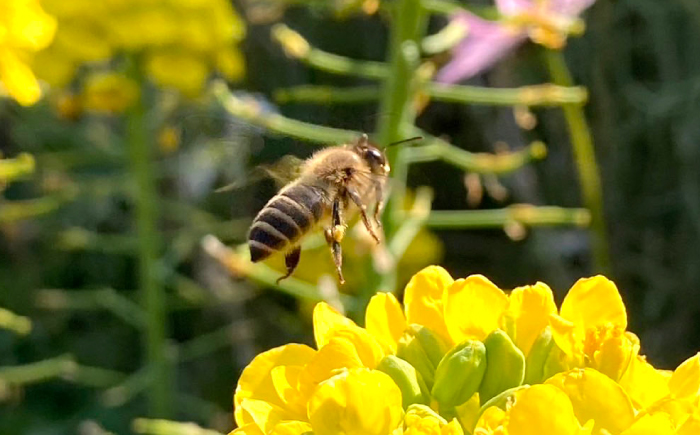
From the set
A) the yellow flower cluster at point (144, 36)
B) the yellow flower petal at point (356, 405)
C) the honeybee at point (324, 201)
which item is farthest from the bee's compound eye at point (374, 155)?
the yellow flower cluster at point (144, 36)

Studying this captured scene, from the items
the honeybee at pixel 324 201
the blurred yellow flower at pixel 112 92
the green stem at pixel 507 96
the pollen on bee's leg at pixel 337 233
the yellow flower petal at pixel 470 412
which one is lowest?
the yellow flower petal at pixel 470 412

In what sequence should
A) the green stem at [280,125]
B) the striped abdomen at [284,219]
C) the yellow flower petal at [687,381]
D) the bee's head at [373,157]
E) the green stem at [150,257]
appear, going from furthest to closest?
the green stem at [150,257], the green stem at [280,125], the bee's head at [373,157], the striped abdomen at [284,219], the yellow flower petal at [687,381]

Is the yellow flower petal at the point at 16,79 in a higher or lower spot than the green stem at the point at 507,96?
higher

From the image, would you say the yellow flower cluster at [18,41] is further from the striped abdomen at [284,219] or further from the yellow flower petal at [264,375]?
the yellow flower petal at [264,375]

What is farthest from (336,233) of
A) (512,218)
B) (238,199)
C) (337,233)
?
(238,199)

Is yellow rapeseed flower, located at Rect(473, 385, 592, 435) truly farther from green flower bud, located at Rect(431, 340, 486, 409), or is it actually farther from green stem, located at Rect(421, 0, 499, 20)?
green stem, located at Rect(421, 0, 499, 20)

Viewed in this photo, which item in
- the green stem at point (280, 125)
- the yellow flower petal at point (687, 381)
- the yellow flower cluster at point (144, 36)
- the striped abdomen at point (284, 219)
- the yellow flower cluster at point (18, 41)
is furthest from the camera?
the yellow flower cluster at point (144, 36)

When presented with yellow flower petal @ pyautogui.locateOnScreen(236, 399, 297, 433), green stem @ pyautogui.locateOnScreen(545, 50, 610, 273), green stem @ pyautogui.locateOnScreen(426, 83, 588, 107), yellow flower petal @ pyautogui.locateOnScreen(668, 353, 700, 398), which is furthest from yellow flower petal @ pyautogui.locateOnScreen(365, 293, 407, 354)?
green stem @ pyautogui.locateOnScreen(545, 50, 610, 273)
